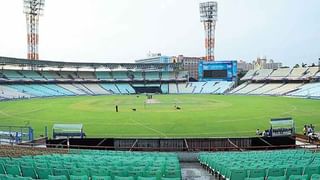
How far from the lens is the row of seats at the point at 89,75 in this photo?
106 meters

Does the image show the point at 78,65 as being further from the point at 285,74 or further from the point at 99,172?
the point at 99,172

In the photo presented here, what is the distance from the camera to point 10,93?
292 ft

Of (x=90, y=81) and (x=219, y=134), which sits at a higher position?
(x=90, y=81)

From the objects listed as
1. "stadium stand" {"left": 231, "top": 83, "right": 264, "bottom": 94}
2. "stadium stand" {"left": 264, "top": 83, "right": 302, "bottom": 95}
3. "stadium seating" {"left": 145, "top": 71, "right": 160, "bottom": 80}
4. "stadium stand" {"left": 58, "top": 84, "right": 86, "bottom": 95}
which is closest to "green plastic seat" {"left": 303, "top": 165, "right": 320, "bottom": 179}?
"stadium stand" {"left": 264, "top": 83, "right": 302, "bottom": 95}

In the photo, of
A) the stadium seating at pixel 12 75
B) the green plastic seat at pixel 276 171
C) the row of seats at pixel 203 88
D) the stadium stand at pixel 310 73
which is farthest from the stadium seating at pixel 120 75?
the green plastic seat at pixel 276 171

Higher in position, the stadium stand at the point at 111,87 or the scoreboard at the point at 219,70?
the scoreboard at the point at 219,70

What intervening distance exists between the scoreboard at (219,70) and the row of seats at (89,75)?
1994 cm

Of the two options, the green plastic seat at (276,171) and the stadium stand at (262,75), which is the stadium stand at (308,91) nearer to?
the stadium stand at (262,75)

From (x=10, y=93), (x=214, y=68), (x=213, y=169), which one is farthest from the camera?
(x=214, y=68)

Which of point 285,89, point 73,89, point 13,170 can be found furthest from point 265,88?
point 13,170

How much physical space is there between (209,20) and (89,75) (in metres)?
46.5

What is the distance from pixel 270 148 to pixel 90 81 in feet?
344

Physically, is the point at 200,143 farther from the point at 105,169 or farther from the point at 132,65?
the point at 132,65

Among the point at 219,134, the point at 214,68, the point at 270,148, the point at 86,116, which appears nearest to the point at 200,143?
the point at 270,148
